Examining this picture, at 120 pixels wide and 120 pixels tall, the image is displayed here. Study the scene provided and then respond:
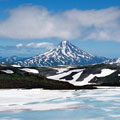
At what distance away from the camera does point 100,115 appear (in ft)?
78.3

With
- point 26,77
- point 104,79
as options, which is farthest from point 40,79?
point 104,79

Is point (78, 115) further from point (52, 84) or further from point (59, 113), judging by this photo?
point (52, 84)

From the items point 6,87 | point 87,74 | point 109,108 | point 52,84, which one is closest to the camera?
point 109,108

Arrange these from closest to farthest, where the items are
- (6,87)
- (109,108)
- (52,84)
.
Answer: (109,108) < (6,87) < (52,84)

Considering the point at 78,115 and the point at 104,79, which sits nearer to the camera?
the point at 78,115

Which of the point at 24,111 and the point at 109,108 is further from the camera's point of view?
the point at 109,108

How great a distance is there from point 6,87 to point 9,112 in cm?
2481

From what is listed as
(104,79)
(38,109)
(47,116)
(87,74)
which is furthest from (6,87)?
(87,74)

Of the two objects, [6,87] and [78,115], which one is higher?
[6,87]

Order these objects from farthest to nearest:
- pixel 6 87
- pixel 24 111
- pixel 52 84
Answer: pixel 52 84 → pixel 6 87 → pixel 24 111

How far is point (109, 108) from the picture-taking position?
2784 centimetres

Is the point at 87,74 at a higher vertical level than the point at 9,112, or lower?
higher

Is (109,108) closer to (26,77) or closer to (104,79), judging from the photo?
(26,77)

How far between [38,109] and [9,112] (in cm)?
306
